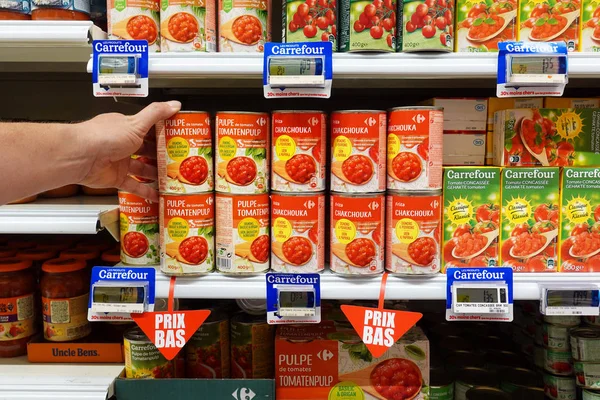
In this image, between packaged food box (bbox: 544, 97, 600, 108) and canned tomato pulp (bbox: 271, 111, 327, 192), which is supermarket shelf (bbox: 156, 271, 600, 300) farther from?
packaged food box (bbox: 544, 97, 600, 108)

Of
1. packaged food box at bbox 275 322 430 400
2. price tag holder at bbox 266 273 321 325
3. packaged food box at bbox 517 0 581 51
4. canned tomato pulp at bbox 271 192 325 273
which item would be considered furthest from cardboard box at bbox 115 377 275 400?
packaged food box at bbox 517 0 581 51

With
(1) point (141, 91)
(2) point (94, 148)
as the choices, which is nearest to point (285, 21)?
(1) point (141, 91)

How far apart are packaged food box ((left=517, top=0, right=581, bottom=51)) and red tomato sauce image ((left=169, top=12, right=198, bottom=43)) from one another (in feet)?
2.67

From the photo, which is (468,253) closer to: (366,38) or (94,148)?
(366,38)

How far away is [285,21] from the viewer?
1246 mm

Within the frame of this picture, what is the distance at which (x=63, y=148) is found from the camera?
3.76 feet

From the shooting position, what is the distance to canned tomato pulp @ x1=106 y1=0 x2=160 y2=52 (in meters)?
1.23

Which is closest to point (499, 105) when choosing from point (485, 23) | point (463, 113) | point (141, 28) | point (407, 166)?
point (463, 113)

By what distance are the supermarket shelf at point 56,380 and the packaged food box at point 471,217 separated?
96 centimetres

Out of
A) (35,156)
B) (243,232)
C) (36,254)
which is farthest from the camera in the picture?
(36,254)

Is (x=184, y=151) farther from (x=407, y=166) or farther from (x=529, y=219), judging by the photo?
(x=529, y=219)

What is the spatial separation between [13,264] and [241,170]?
78 cm

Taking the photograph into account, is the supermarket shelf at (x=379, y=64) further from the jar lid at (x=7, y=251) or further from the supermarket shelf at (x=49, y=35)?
the jar lid at (x=7, y=251)

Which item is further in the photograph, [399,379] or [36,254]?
[36,254]
